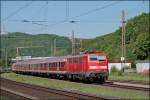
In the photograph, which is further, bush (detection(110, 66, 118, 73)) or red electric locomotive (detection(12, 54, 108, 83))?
bush (detection(110, 66, 118, 73))

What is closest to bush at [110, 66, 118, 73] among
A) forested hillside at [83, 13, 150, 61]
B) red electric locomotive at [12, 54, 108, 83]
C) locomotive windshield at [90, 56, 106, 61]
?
red electric locomotive at [12, 54, 108, 83]

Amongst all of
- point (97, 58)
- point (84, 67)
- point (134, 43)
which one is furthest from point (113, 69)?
point (134, 43)

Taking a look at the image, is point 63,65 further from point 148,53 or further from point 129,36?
point 129,36

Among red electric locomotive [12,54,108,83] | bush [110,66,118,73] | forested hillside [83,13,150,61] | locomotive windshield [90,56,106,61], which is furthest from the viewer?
forested hillside [83,13,150,61]

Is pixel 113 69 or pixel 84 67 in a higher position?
pixel 84 67

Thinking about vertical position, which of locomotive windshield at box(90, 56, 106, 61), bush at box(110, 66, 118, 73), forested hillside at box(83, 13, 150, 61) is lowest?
bush at box(110, 66, 118, 73)

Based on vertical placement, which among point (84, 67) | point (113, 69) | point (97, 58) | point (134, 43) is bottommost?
point (113, 69)

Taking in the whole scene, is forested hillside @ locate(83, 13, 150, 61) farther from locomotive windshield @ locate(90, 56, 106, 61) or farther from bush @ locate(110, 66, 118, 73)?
locomotive windshield @ locate(90, 56, 106, 61)

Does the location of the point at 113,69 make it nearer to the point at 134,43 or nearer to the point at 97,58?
the point at 97,58

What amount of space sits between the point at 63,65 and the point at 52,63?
7865mm

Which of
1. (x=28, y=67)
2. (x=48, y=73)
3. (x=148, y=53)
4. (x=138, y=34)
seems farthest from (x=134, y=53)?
(x=48, y=73)

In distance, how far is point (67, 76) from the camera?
4609 cm

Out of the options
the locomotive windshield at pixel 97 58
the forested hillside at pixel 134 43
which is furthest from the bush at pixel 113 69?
the locomotive windshield at pixel 97 58

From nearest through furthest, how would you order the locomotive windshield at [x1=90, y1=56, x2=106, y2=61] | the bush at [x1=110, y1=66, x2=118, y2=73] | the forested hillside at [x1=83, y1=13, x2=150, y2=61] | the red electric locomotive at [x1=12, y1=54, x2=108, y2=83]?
the red electric locomotive at [x1=12, y1=54, x2=108, y2=83] → the locomotive windshield at [x1=90, y1=56, x2=106, y2=61] → the bush at [x1=110, y1=66, x2=118, y2=73] → the forested hillside at [x1=83, y1=13, x2=150, y2=61]
